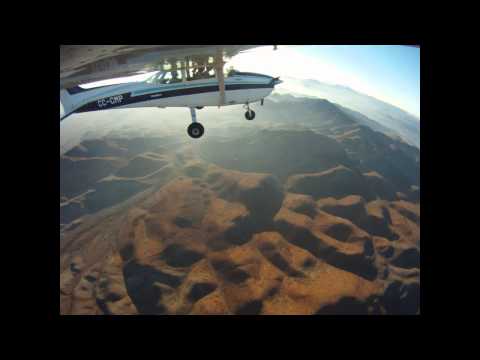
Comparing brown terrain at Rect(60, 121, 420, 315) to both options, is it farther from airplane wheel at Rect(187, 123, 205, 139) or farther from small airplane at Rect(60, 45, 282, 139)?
small airplane at Rect(60, 45, 282, 139)

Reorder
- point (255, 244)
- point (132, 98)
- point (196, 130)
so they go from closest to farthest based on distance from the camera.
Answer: point (132, 98) → point (196, 130) → point (255, 244)

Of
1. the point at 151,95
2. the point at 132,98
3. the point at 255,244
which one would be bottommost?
the point at 255,244

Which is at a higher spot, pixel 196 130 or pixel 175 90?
pixel 175 90

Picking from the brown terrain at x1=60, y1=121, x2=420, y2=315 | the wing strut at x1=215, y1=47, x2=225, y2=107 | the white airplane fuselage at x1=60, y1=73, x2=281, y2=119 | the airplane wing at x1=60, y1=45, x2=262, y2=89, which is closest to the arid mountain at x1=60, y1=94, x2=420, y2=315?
the brown terrain at x1=60, y1=121, x2=420, y2=315

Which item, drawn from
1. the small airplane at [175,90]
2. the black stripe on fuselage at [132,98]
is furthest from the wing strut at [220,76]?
the black stripe on fuselage at [132,98]

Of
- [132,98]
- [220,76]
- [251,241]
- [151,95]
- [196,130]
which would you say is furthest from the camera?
[251,241]

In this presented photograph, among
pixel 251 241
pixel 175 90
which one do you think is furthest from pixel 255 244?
pixel 175 90

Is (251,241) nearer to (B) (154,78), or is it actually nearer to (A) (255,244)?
(A) (255,244)
